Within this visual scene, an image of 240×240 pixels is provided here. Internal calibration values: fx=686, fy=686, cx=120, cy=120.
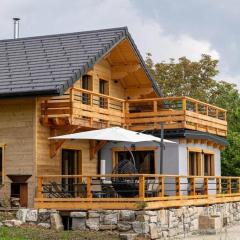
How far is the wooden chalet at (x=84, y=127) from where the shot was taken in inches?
806

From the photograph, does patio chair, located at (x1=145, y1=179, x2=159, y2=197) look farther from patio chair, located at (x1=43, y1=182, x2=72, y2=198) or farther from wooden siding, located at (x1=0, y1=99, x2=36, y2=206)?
wooden siding, located at (x1=0, y1=99, x2=36, y2=206)

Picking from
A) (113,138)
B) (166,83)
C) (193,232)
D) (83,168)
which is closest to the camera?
(113,138)

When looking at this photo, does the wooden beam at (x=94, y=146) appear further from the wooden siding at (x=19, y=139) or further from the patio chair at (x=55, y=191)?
the patio chair at (x=55, y=191)

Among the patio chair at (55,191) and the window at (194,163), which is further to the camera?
the window at (194,163)

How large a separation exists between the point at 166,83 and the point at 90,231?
1198 inches

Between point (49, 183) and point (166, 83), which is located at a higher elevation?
point (166, 83)

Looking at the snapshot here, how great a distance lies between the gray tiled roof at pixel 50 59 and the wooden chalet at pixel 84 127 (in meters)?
0.03

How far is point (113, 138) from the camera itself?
2042cm

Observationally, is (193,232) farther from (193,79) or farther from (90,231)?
(193,79)

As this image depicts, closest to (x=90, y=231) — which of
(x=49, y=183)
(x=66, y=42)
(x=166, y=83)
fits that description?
(x=49, y=183)

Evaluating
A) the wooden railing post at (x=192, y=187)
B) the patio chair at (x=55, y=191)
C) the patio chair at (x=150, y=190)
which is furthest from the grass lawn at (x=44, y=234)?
the wooden railing post at (x=192, y=187)

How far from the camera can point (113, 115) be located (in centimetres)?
2438

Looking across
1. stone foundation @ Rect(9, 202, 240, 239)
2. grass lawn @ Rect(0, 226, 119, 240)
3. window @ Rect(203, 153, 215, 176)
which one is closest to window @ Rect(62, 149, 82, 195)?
stone foundation @ Rect(9, 202, 240, 239)

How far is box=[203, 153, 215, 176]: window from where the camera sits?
2812 cm
